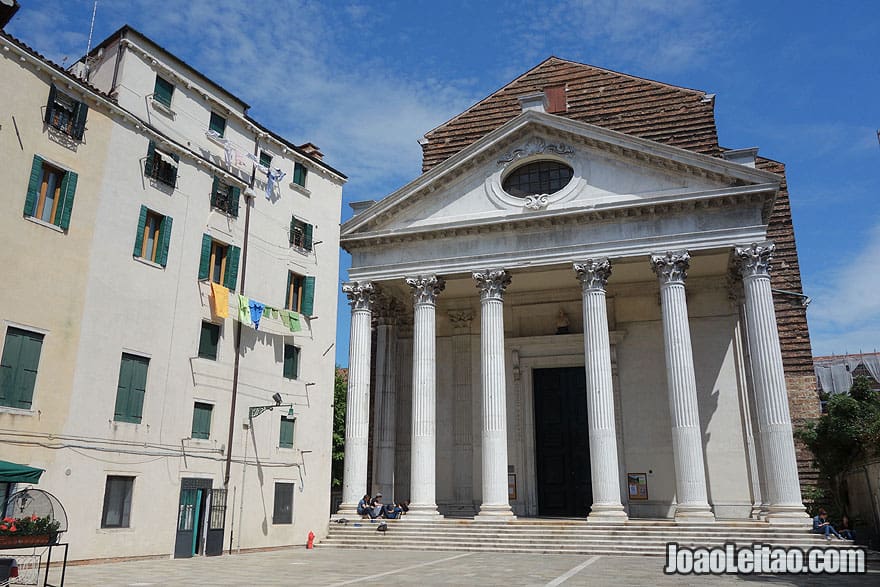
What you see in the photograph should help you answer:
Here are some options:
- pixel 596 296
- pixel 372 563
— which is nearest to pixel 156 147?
pixel 372 563

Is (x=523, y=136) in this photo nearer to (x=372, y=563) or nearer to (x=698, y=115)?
(x=698, y=115)

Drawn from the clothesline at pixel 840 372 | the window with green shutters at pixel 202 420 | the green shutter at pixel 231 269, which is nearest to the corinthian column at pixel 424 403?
the green shutter at pixel 231 269

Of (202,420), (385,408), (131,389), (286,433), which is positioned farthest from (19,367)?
(385,408)

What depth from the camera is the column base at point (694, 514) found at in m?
19.7

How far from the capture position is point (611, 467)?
833 inches

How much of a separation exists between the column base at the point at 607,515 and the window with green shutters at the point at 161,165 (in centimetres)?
1538

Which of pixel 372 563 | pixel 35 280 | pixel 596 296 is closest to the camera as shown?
pixel 35 280

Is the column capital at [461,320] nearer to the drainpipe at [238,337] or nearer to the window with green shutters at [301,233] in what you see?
the window with green shutters at [301,233]

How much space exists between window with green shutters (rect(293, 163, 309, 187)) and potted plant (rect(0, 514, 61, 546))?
575 inches

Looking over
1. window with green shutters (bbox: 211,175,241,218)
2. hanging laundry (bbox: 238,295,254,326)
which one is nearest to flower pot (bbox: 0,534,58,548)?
hanging laundry (bbox: 238,295,254,326)

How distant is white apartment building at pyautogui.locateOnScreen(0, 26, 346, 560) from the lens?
14688 millimetres

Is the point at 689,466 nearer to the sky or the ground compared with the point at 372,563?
nearer to the sky

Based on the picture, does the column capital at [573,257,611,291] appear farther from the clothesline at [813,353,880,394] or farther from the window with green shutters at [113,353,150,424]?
the clothesline at [813,353,880,394]

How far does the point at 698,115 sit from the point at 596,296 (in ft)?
37.2
